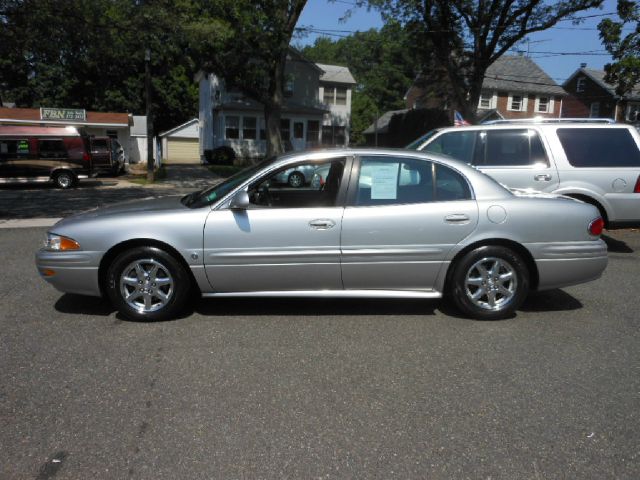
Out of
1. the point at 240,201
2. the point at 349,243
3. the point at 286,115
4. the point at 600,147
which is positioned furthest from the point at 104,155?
the point at 349,243

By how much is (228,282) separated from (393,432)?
7.23 feet

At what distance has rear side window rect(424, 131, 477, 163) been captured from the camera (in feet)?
25.7

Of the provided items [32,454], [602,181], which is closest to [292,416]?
[32,454]

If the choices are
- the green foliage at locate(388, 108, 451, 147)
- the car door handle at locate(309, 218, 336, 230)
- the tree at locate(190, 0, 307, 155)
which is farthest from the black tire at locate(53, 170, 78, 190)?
the green foliage at locate(388, 108, 451, 147)

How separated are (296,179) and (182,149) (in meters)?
40.0

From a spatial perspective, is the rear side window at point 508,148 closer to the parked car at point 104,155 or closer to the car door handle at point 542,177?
the car door handle at point 542,177

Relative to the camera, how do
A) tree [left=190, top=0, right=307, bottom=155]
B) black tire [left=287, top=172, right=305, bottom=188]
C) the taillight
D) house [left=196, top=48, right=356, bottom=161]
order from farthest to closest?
house [left=196, top=48, right=356, bottom=161] → tree [left=190, top=0, right=307, bottom=155] → black tire [left=287, top=172, right=305, bottom=188] → the taillight

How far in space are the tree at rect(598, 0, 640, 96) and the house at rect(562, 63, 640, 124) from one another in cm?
1888

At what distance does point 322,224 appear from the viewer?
463cm

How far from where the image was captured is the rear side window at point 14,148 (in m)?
19.2

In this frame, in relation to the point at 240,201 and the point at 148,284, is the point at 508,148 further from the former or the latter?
the point at 148,284

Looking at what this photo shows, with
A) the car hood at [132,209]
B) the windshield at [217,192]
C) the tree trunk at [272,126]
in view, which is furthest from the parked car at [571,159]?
the tree trunk at [272,126]

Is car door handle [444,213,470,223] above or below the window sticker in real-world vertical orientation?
below

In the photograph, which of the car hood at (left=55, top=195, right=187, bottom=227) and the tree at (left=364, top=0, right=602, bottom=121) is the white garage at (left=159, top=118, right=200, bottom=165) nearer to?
the tree at (left=364, top=0, right=602, bottom=121)
